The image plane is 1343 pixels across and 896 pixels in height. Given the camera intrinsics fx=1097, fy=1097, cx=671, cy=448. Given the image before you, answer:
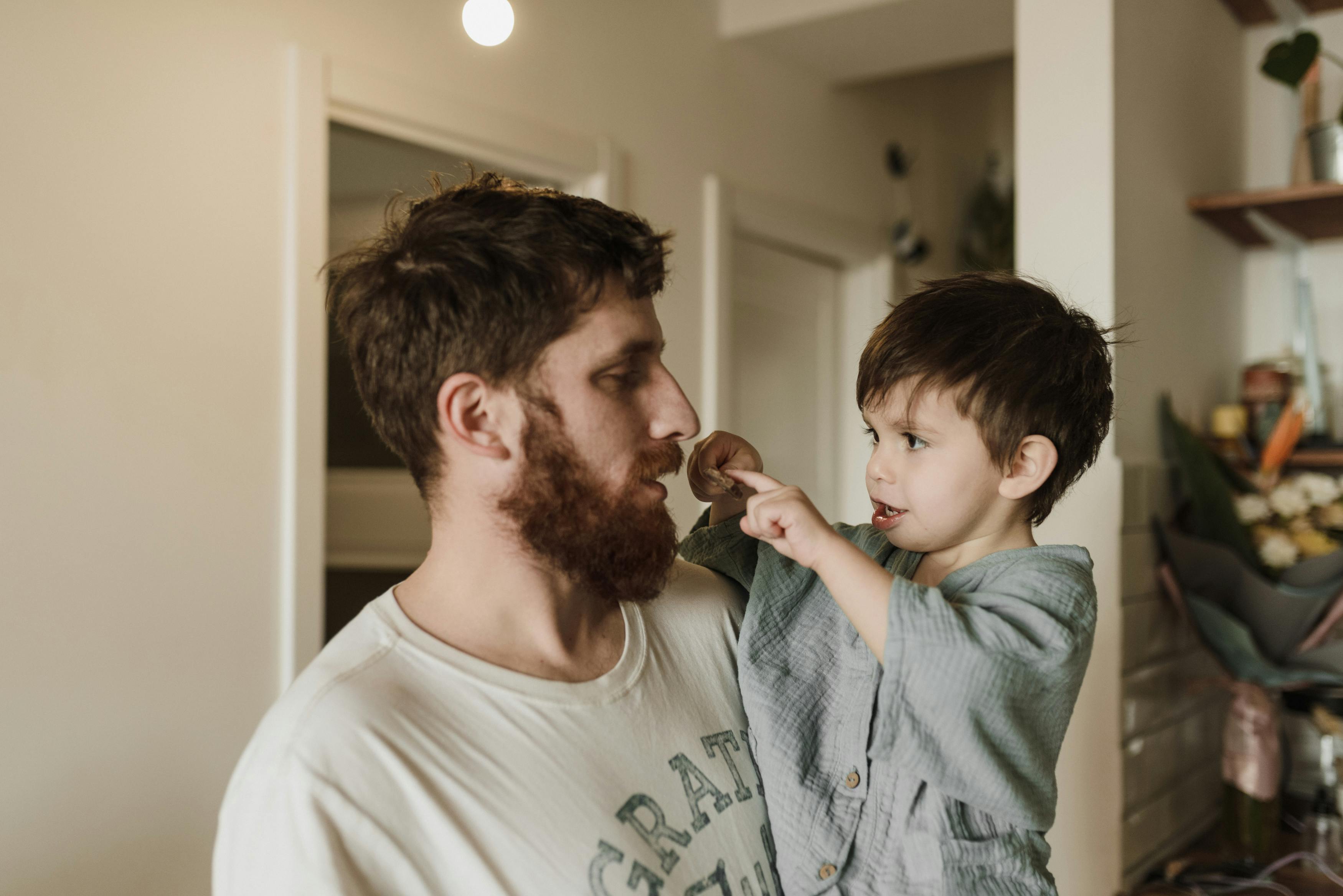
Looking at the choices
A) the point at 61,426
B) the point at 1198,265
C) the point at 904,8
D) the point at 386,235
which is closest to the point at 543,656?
the point at 386,235

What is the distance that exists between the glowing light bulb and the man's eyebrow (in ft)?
2.65

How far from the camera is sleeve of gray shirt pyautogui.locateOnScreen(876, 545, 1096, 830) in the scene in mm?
947

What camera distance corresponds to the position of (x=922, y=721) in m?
0.97

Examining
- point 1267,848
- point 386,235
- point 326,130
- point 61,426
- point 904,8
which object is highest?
point 904,8

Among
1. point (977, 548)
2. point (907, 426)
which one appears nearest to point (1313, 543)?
point (977, 548)

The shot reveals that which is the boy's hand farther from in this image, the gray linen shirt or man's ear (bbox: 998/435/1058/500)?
man's ear (bbox: 998/435/1058/500)

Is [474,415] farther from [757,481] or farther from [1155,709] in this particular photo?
[1155,709]

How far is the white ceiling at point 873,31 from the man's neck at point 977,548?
1986 mm

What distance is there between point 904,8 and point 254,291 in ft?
5.94

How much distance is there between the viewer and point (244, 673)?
1938mm

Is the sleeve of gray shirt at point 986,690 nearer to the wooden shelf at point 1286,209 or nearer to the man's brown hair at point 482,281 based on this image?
the man's brown hair at point 482,281

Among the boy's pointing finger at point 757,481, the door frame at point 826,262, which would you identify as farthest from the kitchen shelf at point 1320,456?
the boy's pointing finger at point 757,481

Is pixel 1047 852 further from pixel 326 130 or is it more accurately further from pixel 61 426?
pixel 326 130

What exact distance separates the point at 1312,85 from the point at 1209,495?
966 millimetres
